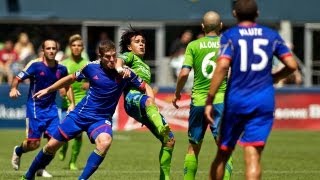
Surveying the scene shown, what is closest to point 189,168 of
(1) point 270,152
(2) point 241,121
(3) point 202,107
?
(3) point 202,107

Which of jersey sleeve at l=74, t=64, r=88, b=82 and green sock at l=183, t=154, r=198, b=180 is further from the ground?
jersey sleeve at l=74, t=64, r=88, b=82

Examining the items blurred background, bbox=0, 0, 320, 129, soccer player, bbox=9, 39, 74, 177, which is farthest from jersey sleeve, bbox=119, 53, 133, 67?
blurred background, bbox=0, 0, 320, 129

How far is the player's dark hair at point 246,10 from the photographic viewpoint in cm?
1048

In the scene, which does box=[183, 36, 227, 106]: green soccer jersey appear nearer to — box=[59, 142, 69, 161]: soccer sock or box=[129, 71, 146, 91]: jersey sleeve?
box=[129, 71, 146, 91]: jersey sleeve

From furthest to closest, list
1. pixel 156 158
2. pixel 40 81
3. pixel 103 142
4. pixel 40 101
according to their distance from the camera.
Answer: pixel 156 158
pixel 40 101
pixel 40 81
pixel 103 142

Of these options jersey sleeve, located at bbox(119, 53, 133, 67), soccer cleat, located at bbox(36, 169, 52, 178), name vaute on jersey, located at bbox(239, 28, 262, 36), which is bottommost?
soccer cleat, located at bbox(36, 169, 52, 178)

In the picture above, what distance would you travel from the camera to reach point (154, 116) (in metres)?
13.5

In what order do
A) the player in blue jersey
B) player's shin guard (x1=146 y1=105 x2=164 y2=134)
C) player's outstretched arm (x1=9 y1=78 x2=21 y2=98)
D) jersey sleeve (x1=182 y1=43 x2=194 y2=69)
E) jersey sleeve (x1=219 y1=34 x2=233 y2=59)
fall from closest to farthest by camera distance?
jersey sleeve (x1=219 y1=34 x2=233 y2=59) → the player in blue jersey → jersey sleeve (x1=182 y1=43 x2=194 y2=69) → player's shin guard (x1=146 y1=105 x2=164 y2=134) → player's outstretched arm (x1=9 y1=78 x2=21 y2=98)

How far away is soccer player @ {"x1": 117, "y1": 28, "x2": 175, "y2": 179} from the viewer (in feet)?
43.8

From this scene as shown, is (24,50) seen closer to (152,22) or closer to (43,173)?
(152,22)

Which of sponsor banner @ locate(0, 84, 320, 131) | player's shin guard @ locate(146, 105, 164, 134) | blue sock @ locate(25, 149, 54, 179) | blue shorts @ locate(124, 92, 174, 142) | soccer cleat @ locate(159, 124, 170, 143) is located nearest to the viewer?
soccer cleat @ locate(159, 124, 170, 143)

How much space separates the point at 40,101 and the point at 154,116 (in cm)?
328

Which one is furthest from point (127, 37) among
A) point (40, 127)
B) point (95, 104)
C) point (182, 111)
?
point (182, 111)

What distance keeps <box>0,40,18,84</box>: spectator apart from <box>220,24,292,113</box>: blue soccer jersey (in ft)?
67.1
